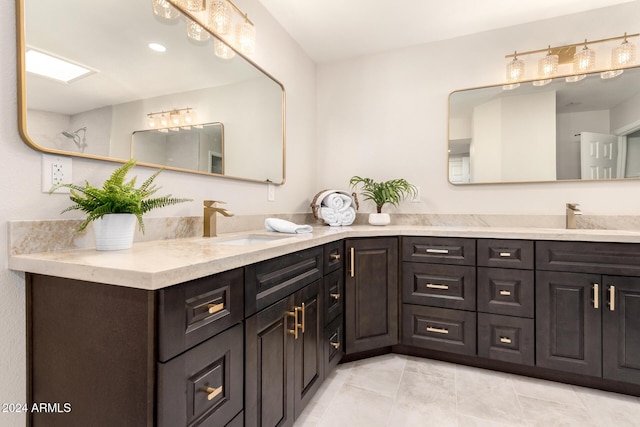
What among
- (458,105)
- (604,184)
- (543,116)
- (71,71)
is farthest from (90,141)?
(604,184)

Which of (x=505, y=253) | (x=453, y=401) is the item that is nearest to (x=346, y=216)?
(x=505, y=253)

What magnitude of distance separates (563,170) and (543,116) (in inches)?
16.4

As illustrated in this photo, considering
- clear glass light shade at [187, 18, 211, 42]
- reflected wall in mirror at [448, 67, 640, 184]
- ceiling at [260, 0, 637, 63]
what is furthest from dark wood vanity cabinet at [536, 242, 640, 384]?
clear glass light shade at [187, 18, 211, 42]

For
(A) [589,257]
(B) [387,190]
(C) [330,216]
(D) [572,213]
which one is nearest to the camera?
(A) [589,257]

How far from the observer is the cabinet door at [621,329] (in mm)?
1619

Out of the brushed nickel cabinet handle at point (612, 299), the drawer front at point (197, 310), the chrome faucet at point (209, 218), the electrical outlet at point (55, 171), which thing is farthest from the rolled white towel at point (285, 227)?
the brushed nickel cabinet handle at point (612, 299)

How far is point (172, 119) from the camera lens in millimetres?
1432

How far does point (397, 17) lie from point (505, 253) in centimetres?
182

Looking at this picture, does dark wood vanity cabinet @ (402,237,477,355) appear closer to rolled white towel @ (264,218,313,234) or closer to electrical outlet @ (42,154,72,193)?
rolled white towel @ (264,218,313,234)

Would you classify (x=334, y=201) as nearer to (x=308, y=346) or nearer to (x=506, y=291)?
(x=308, y=346)

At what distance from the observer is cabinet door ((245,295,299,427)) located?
3.38 ft

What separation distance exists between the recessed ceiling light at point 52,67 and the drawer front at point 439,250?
1.86 meters

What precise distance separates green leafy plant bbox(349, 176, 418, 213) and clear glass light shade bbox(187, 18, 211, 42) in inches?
59.3

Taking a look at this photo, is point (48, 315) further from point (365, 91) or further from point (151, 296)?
point (365, 91)
